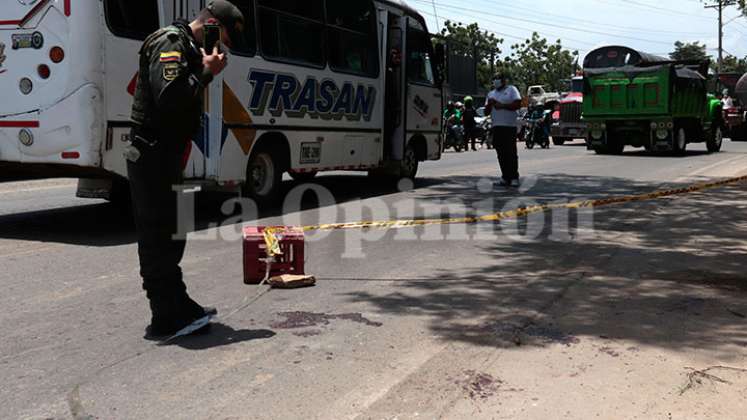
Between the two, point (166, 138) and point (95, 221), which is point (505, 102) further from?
point (166, 138)

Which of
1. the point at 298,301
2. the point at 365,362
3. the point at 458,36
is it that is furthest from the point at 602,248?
the point at 458,36

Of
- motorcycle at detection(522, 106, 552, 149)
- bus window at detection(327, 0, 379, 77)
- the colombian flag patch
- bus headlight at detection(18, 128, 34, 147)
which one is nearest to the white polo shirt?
bus window at detection(327, 0, 379, 77)

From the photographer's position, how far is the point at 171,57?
4055mm

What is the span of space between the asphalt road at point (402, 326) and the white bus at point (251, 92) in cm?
95

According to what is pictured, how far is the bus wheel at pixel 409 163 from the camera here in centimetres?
1357

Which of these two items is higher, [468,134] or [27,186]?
[468,134]

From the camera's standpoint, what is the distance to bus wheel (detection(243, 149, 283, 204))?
1002 centimetres

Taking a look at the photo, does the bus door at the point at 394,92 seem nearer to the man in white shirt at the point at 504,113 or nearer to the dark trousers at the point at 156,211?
the man in white shirt at the point at 504,113

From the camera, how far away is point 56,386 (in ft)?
12.2

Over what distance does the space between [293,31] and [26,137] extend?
3992 mm

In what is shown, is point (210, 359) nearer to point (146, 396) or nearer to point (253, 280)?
point (146, 396)

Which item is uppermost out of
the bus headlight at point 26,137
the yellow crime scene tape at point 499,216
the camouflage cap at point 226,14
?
the camouflage cap at point 226,14

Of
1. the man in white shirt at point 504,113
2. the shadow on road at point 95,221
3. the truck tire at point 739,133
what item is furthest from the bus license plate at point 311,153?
the truck tire at point 739,133

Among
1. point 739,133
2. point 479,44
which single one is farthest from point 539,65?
point 739,133
